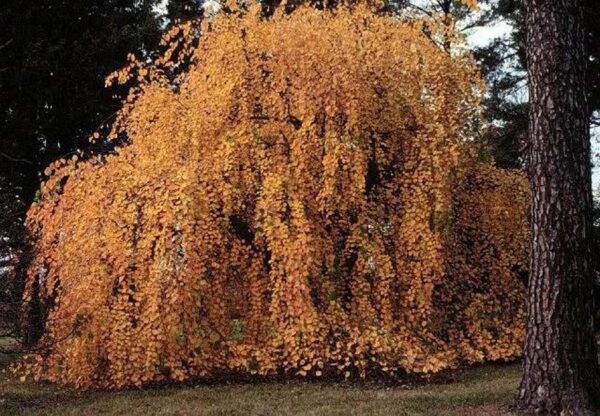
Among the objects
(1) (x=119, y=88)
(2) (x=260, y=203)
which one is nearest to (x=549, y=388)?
(2) (x=260, y=203)

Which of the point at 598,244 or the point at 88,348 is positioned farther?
the point at 598,244

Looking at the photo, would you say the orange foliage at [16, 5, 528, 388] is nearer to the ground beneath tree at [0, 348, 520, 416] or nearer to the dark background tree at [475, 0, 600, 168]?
the ground beneath tree at [0, 348, 520, 416]

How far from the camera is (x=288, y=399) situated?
6828mm

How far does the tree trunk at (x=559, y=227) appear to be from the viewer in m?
5.24

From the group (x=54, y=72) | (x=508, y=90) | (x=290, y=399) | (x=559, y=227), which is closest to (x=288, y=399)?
(x=290, y=399)

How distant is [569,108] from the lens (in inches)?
212

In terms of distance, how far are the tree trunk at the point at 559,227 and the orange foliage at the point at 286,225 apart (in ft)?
7.89

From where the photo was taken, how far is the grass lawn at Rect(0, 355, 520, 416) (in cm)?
617

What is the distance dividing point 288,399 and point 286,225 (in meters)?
1.95

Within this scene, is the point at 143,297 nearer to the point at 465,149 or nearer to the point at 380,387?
the point at 380,387

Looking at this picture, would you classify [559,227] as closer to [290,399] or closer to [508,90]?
[290,399]

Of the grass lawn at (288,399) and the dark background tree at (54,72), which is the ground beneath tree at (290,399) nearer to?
the grass lawn at (288,399)

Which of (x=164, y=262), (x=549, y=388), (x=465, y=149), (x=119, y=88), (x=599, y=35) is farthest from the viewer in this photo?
(x=119, y=88)

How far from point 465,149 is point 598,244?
312 cm
